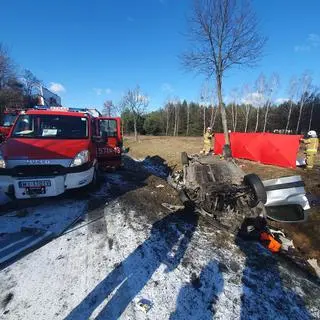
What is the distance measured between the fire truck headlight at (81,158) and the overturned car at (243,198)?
8.14 feet

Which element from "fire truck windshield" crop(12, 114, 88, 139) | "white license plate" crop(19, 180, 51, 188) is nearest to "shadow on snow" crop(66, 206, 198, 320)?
"white license plate" crop(19, 180, 51, 188)

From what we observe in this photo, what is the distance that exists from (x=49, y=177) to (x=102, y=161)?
502cm

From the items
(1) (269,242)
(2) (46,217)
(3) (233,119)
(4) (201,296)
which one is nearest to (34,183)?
(2) (46,217)

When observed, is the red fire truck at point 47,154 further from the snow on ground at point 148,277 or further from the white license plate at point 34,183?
the snow on ground at point 148,277

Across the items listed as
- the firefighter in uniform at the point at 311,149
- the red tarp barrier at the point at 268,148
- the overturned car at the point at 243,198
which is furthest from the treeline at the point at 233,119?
the overturned car at the point at 243,198

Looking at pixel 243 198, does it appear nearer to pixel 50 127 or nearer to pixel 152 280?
pixel 152 280

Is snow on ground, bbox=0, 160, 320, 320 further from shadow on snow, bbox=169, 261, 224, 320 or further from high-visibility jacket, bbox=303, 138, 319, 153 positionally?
high-visibility jacket, bbox=303, 138, 319, 153

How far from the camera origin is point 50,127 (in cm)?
712

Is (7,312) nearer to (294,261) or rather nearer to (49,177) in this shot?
(49,177)

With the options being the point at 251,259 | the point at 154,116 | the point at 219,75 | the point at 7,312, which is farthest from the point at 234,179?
the point at 154,116

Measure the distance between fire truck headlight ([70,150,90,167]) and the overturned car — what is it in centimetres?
248

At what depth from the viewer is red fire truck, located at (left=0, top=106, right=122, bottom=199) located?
5.57 meters

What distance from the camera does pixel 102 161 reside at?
10664 millimetres

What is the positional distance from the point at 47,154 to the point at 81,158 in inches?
28.1
